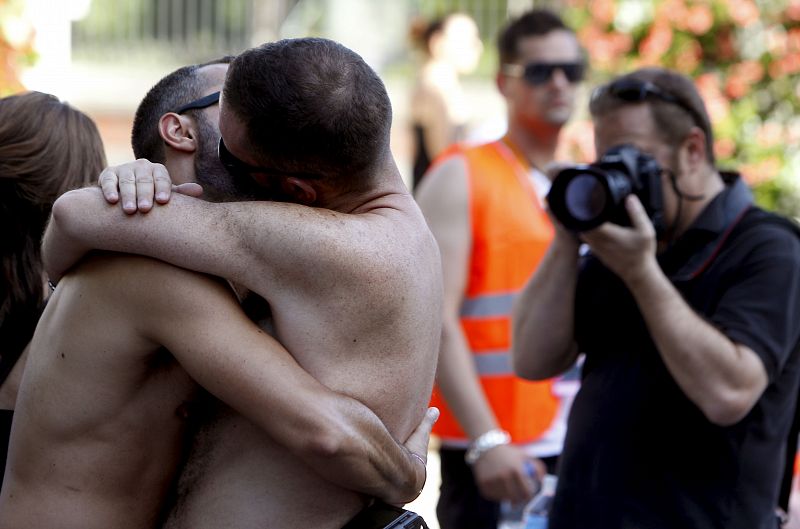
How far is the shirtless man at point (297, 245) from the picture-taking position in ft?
6.09

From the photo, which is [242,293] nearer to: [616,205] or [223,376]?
[223,376]

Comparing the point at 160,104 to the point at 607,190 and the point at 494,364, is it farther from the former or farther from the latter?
the point at 494,364

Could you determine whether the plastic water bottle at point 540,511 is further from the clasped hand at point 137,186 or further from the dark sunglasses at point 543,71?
the dark sunglasses at point 543,71

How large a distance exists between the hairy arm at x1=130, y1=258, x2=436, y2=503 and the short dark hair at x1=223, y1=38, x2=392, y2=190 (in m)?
0.24

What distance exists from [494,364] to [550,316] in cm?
86

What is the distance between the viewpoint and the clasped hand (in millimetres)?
1863

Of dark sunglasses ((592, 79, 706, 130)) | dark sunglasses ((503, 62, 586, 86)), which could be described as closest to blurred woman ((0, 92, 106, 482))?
dark sunglasses ((592, 79, 706, 130))

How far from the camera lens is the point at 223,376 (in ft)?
6.02

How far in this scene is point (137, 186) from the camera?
1.90 m

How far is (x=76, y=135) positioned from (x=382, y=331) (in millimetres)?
966

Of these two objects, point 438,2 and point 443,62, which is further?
point 438,2

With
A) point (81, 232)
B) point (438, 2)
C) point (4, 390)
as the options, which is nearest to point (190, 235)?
point (81, 232)

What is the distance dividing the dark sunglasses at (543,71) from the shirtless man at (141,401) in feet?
7.85

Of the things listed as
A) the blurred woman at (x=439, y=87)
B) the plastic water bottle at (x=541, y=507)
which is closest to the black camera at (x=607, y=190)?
the plastic water bottle at (x=541, y=507)
